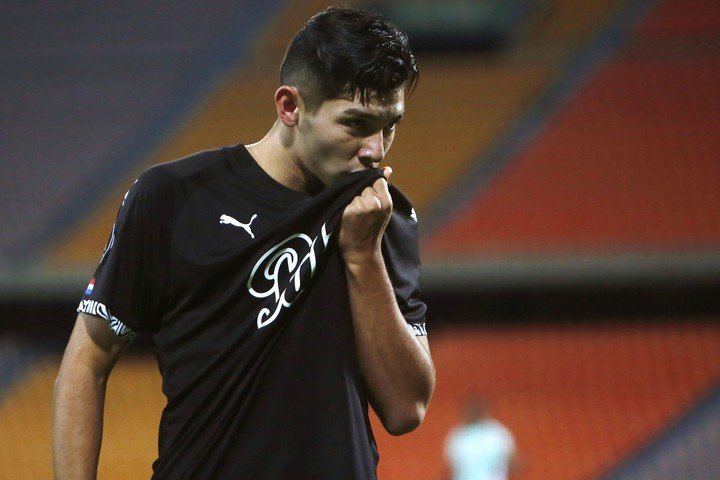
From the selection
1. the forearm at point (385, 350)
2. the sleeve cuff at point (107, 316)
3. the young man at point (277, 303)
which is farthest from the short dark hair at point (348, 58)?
the sleeve cuff at point (107, 316)

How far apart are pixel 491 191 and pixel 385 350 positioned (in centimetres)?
651

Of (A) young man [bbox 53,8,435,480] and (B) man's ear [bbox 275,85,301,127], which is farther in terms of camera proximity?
(B) man's ear [bbox 275,85,301,127]

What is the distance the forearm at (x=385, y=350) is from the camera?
1406mm

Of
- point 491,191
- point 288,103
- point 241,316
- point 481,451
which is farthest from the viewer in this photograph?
point 491,191

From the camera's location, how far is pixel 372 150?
55.9 inches

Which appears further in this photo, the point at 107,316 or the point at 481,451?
the point at 481,451

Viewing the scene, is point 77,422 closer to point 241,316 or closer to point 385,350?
point 241,316

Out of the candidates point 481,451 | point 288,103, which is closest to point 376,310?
point 288,103

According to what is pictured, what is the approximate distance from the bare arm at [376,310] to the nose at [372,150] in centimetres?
3

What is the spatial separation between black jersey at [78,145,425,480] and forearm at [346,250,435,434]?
0.07 ft

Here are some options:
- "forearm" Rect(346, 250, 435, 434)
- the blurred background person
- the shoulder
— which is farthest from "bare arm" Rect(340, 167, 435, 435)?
the blurred background person

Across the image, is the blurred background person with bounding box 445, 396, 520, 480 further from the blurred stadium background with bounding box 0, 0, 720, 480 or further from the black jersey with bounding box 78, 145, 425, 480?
the black jersey with bounding box 78, 145, 425, 480

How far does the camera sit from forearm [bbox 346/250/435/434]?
141cm

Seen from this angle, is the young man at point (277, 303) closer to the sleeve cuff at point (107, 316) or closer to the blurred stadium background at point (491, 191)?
the sleeve cuff at point (107, 316)
